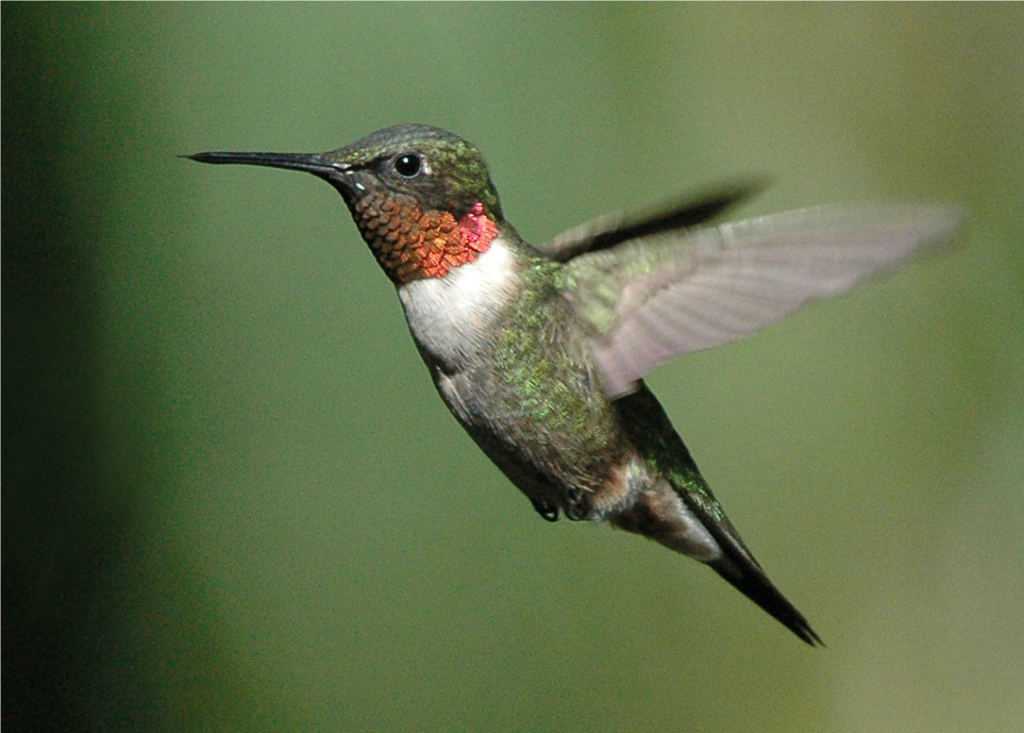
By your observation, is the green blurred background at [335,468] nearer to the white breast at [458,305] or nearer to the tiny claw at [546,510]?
the tiny claw at [546,510]

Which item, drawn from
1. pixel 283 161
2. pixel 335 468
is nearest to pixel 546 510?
pixel 283 161

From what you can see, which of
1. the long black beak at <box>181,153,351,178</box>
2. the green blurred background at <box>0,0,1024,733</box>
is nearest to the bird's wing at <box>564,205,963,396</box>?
the long black beak at <box>181,153,351,178</box>

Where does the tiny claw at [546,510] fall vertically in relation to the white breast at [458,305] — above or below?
below

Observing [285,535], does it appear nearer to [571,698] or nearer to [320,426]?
[320,426]

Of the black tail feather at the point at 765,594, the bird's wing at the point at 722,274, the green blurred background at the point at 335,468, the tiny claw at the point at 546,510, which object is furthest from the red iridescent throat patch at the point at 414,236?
the green blurred background at the point at 335,468

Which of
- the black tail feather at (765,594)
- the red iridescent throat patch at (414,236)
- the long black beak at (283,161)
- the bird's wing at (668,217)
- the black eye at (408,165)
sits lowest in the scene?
the black tail feather at (765,594)

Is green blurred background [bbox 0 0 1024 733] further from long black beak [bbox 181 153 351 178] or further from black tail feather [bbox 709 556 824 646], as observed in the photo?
long black beak [bbox 181 153 351 178]
